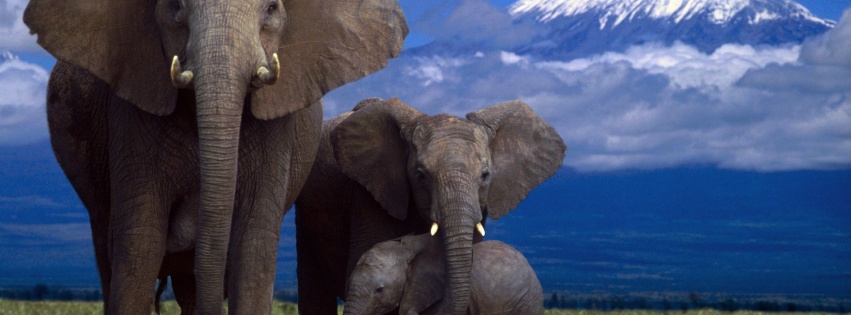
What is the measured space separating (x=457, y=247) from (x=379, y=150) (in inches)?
59.6

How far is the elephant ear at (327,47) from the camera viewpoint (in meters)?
8.99

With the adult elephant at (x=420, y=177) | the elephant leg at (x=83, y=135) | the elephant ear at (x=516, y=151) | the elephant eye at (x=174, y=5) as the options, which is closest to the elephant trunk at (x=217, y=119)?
the elephant eye at (x=174, y=5)

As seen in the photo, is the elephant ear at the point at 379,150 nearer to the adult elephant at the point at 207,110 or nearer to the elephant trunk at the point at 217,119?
the adult elephant at the point at 207,110

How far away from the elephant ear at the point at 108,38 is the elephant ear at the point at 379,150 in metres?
1.94

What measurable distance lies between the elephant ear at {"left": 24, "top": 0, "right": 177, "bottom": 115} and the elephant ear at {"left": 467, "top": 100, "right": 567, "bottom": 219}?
7.82 ft

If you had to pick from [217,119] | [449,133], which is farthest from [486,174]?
[217,119]

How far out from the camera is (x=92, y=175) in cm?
1032

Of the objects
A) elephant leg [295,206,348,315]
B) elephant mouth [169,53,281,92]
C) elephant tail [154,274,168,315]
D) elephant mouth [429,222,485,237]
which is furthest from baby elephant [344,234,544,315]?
elephant tail [154,274,168,315]

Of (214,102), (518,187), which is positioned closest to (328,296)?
(518,187)

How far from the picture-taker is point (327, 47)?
923 centimetres

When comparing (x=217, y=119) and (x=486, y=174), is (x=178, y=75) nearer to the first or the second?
(x=217, y=119)

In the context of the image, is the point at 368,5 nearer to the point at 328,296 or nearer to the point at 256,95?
the point at 256,95

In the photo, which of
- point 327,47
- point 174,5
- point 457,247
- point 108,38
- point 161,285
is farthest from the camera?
point 161,285

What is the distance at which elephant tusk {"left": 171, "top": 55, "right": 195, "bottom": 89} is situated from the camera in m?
8.16
